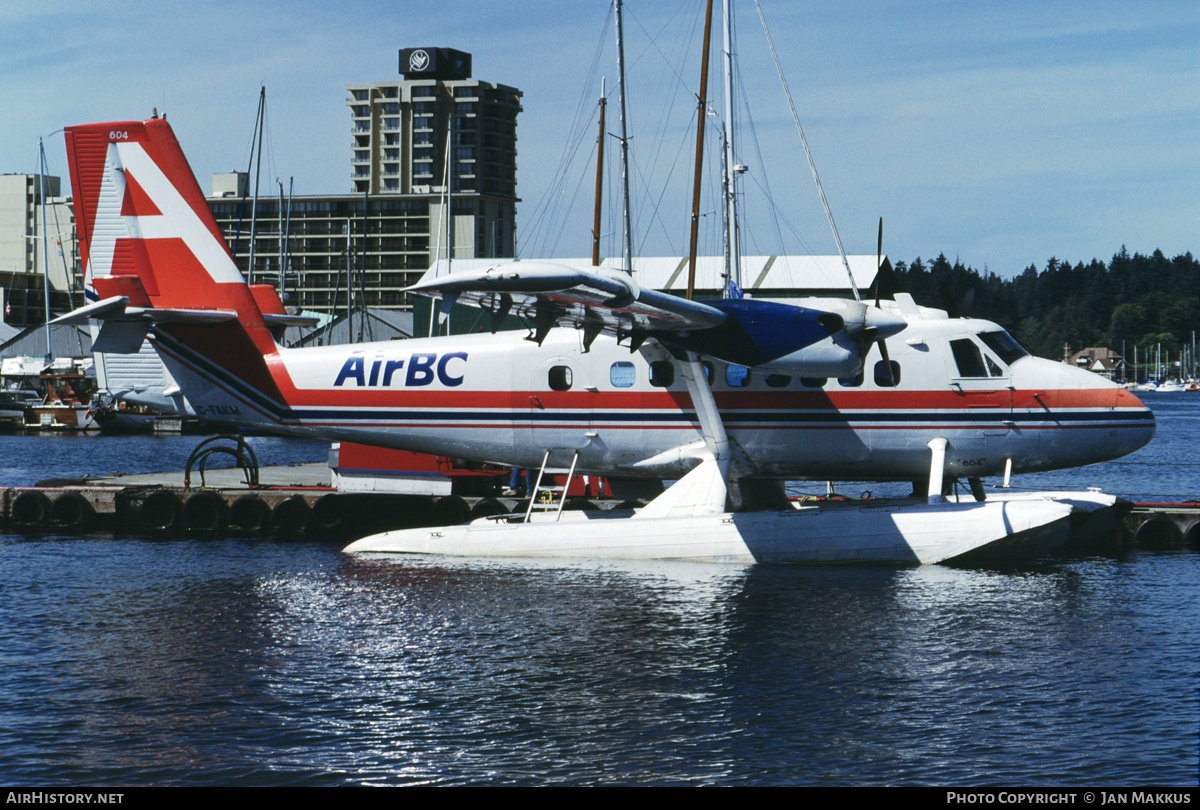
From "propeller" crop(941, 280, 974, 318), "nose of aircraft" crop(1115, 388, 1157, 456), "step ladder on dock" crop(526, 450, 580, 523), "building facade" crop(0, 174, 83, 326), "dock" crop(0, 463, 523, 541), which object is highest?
"building facade" crop(0, 174, 83, 326)

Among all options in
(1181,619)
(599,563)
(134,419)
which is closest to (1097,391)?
(1181,619)

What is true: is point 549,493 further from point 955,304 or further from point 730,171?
point 730,171

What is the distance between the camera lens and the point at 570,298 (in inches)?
664

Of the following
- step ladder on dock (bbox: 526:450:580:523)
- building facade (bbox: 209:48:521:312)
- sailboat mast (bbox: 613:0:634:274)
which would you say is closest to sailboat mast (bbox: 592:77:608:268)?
sailboat mast (bbox: 613:0:634:274)

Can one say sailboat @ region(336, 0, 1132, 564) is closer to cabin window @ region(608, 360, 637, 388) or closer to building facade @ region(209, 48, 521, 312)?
cabin window @ region(608, 360, 637, 388)

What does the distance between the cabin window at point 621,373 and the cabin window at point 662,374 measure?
0.39 meters

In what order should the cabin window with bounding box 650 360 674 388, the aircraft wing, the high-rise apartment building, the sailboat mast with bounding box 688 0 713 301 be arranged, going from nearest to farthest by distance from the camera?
the aircraft wing < the cabin window with bounding box 650 360 674 388 < the sailboat mast with bounding box 688 0 713 301 < the high-rise apartment building

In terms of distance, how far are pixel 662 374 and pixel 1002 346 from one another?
19.6 feet

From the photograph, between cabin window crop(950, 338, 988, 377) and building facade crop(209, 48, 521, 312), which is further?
building facade crop(209, 48, 521, 312)

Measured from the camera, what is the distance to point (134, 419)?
235 feet

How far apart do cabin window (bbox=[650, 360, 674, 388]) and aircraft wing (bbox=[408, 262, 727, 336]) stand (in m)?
1.81

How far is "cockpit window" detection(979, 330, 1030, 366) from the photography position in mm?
19781

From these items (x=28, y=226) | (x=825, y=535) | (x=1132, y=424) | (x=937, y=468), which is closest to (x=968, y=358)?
(x=937, y=468)
